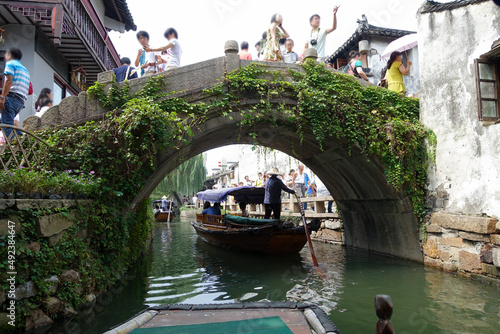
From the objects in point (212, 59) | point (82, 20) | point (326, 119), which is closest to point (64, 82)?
point (82, 20)

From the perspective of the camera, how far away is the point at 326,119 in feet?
23.0

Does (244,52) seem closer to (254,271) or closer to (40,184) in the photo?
(254,271)

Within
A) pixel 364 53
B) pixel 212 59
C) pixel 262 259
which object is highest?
pixel 364 53

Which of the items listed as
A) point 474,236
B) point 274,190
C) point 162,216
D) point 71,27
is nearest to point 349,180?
point 274,190

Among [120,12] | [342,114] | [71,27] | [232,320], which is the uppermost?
[120,12]

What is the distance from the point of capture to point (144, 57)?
8.29m

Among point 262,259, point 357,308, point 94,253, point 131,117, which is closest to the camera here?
point 357,308

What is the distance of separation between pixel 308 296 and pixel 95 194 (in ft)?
11.9

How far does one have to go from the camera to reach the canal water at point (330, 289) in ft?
13.9

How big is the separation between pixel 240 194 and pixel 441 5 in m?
7.59

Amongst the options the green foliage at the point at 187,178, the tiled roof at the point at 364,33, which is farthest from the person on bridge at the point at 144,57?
the green foliage at the point at 187,178

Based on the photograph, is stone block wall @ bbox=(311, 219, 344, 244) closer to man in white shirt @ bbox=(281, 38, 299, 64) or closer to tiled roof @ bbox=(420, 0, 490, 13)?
man in white shirt @ bbox=(281, 38, 299, 64)

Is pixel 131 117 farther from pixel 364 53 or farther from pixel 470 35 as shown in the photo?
pixel 364 53

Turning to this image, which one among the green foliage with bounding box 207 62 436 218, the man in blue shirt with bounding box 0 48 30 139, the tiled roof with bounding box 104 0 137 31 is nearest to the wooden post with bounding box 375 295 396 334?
the green foliage with bounding box 207 62 436 218
